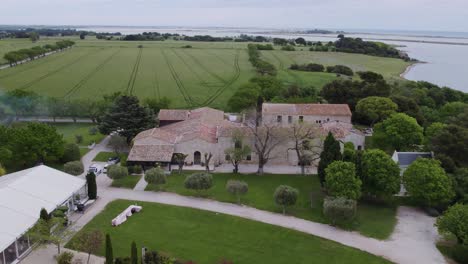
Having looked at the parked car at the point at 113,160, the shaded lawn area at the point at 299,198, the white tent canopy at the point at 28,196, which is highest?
the white tent canopy at the point at 28,196

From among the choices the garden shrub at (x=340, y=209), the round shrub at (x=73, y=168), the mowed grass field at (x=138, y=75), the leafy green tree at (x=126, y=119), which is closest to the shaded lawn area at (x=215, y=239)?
the garden shrub at (x=340, y=209)

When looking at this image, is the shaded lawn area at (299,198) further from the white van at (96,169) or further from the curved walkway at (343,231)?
the white van at (96,169)

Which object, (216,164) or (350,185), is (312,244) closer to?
(350,185)

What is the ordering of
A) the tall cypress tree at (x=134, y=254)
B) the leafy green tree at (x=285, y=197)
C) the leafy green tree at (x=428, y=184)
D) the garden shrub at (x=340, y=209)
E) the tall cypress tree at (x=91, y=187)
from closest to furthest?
the tall cypress tree at (x=134, y=254), the garden shrub at (x=340, y=209), the leafy green tree at (x=285, y=197), the leafy green tree at (x=428, y=184), the tall cypress tree at (x=91, y=187)

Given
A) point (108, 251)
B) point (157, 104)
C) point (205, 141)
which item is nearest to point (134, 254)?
point (108, 251)

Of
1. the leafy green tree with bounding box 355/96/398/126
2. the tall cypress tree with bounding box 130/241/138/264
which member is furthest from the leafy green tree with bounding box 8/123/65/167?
the leafy green tree with bounding box 355/96/398/126

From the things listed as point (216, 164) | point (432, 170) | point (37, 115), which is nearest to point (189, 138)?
point (216, 164)
